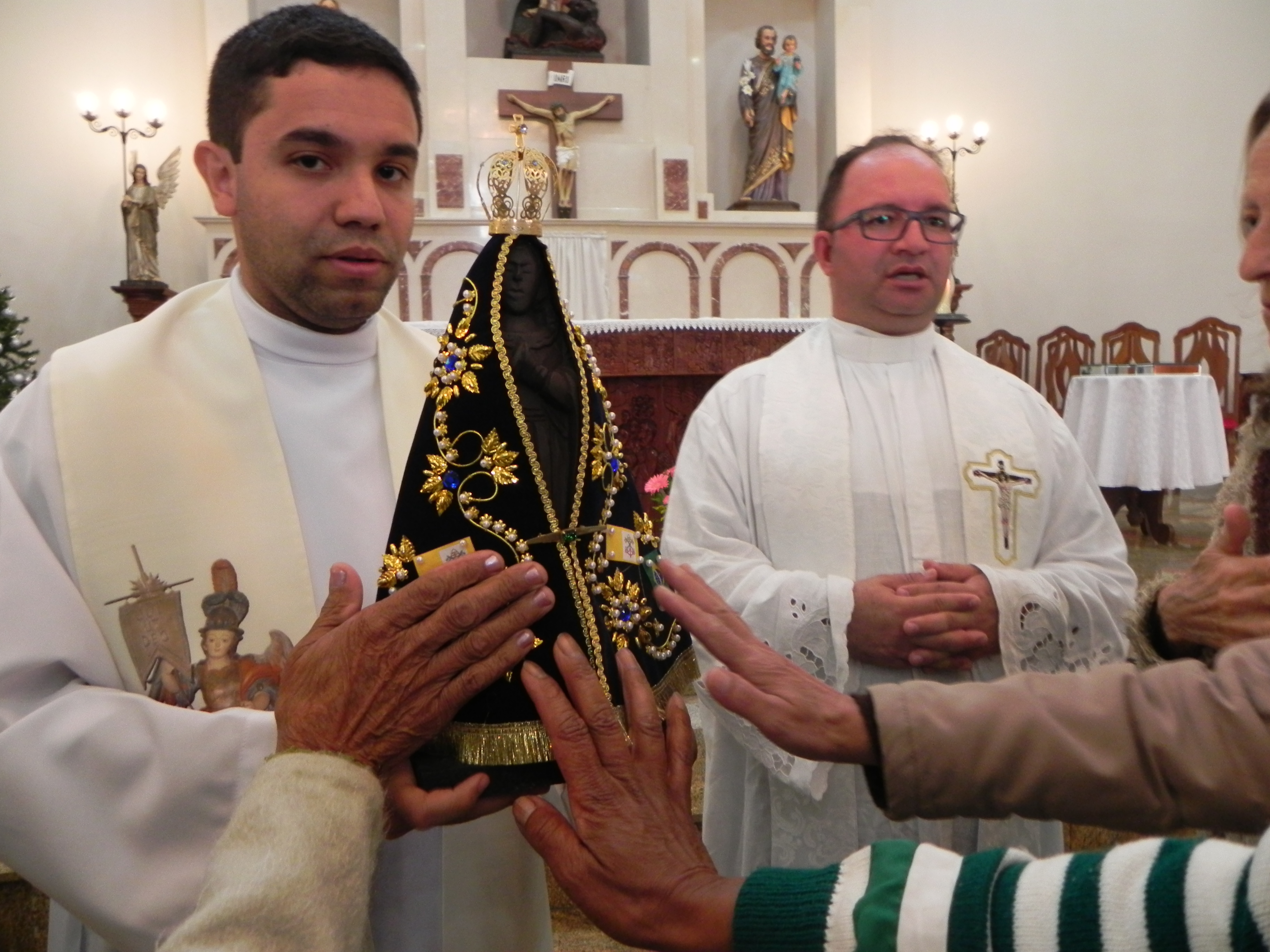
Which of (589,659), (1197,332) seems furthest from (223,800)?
(1197,332)

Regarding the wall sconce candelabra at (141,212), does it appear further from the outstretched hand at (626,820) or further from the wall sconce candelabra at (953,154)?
the outstretched hand at (626,820)

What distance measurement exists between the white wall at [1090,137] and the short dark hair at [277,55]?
11.3 metres

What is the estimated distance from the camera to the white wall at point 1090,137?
11805 millimetres

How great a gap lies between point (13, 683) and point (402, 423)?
76 centimetres

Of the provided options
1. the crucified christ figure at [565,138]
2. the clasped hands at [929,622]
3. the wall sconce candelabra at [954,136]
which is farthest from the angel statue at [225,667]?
the wall sconce candelabra at [954,136]

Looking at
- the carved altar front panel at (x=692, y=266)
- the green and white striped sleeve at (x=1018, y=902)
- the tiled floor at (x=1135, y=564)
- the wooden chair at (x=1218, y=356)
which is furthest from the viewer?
the carved altar front panel at (x=692, y=266)

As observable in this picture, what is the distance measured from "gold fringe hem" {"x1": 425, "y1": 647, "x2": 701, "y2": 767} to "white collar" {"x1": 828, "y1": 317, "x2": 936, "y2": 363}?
174cm

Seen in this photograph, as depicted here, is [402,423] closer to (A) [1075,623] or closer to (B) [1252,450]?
(A) [1075,623]

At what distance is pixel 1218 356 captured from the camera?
A: 9789 millimetres

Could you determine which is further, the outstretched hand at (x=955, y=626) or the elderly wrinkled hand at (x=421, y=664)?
the outstretched hand at (x=955, y=626)

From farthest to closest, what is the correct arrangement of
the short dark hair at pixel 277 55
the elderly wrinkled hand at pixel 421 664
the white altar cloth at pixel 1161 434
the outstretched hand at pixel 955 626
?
the white altar cloth at pixel 1161 434 → the outstretched hand at pixel 955 626 → the short dark hair at pixel 277 55 → the elderly wrinkled hand at pixel 421 664

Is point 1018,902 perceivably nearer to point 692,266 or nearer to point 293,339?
point 293,339

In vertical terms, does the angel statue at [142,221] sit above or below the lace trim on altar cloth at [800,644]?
above

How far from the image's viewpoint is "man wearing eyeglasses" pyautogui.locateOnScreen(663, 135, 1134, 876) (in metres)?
2.29
